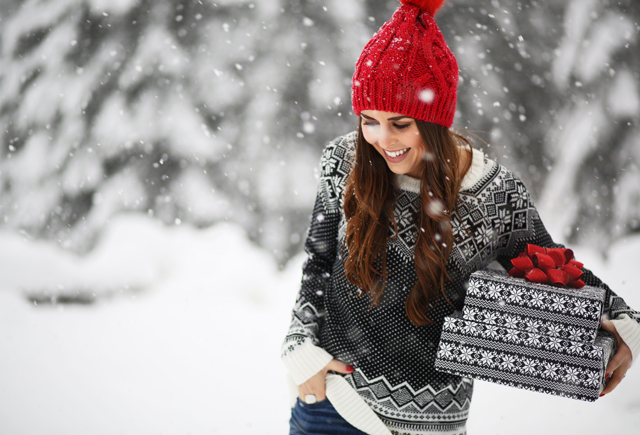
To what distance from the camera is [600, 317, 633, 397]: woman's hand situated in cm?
103

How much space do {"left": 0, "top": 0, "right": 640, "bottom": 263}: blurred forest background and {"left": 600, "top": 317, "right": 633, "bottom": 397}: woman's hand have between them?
1.57 m

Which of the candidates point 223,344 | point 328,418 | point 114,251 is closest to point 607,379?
point 328,418

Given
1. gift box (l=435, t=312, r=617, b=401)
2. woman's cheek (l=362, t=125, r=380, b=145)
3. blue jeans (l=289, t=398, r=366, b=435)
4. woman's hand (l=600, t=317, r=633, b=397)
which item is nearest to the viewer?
gift box (l=435, t=312, r=617, b=401)

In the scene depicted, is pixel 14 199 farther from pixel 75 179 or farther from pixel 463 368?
pixel 463 368

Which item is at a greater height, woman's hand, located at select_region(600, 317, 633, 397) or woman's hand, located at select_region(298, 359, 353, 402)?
woman's hand, located at select_region(600, 317, 633, 397)

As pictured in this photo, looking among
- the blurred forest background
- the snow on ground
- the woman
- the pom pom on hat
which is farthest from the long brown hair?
the blurred forest background

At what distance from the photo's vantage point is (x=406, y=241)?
1176 mm

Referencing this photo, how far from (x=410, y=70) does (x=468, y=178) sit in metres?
0.27

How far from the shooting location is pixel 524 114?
2.51 meters

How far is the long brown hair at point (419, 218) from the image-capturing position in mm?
1137

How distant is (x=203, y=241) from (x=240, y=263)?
0.26 m

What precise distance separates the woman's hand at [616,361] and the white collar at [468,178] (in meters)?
0.38

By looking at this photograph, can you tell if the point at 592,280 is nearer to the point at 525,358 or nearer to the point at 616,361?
the point at 616,361

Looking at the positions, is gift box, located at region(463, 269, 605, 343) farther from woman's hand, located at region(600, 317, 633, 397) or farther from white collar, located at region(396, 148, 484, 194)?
white collar, located at region(396, 148, 484, 194)
